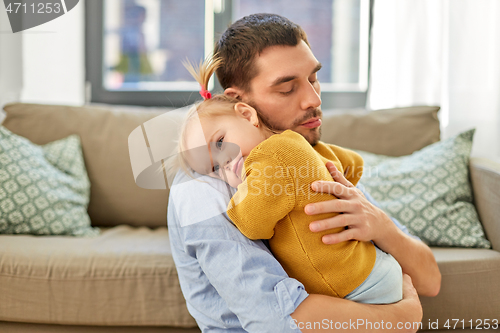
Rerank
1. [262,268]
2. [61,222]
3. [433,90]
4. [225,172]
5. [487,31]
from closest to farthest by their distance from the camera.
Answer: [262,268]
[225,172]
[61,222]
[487,31]
[433,90]

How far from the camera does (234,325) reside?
2.39ft

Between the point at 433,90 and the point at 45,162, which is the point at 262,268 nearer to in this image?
the point at 45,162

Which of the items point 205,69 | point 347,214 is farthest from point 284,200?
point 205,69

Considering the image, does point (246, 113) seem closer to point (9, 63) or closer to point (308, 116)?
point (308, 116)

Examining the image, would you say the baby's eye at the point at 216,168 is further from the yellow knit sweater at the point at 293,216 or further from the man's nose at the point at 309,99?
the man's nose at the point at 309,99

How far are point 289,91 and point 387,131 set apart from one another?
0.82 metres

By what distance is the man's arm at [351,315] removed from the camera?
0.67m

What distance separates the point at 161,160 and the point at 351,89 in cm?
190

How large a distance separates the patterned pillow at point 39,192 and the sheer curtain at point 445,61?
1.65 m

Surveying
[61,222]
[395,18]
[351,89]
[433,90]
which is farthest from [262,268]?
[351,89]

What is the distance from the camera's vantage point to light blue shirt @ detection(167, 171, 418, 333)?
661 millimetres

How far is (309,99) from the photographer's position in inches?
36.9

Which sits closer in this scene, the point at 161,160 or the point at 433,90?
the point at 161,160

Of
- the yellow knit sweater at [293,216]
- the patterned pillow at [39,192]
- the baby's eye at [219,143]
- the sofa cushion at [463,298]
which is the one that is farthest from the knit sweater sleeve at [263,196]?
the patterned pillow at [39,192]
